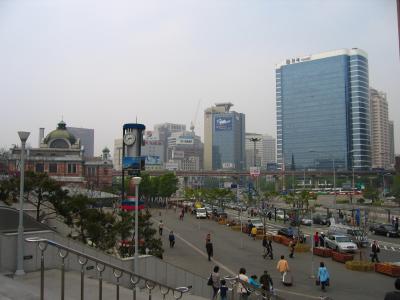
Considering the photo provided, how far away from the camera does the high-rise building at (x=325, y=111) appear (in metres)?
159

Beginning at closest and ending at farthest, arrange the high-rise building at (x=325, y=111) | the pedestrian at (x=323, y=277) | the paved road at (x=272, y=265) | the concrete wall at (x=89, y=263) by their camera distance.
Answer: the concrete wall at (x=89, y=263) → the pedestrian at (x=323, y=277) → the paved road at (x=272, y=265) → the high-rise building at (x=325, y=111)

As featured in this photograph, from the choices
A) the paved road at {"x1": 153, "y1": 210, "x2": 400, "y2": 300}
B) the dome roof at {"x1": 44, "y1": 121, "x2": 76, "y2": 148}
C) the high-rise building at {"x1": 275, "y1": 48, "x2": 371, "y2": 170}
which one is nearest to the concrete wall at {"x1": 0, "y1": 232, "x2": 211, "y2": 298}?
the paved road at {"x1": 153, "y1": 210, "x2": 400, "y2": 300}

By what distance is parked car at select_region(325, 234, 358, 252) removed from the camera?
29.0 meters

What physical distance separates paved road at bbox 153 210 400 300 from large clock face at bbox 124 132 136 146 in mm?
8194

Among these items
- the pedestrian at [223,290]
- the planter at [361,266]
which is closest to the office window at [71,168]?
the planter at [361,266]

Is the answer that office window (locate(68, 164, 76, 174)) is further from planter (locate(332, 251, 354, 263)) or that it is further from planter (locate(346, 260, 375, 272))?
planter (locate(346, 260, 375, 272))

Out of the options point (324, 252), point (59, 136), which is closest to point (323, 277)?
point (324, 252)

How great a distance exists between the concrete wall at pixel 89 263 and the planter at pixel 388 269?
34.3 feet

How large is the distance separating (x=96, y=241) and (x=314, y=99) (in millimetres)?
158982

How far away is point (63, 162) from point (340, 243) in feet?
230

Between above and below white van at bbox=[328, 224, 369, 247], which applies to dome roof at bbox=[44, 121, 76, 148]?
above

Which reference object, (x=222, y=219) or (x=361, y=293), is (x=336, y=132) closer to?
(x=222, y=219)

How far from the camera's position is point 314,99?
556 ft

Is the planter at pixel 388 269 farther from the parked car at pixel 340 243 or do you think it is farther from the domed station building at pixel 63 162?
the domed station building at pixel 63 162
